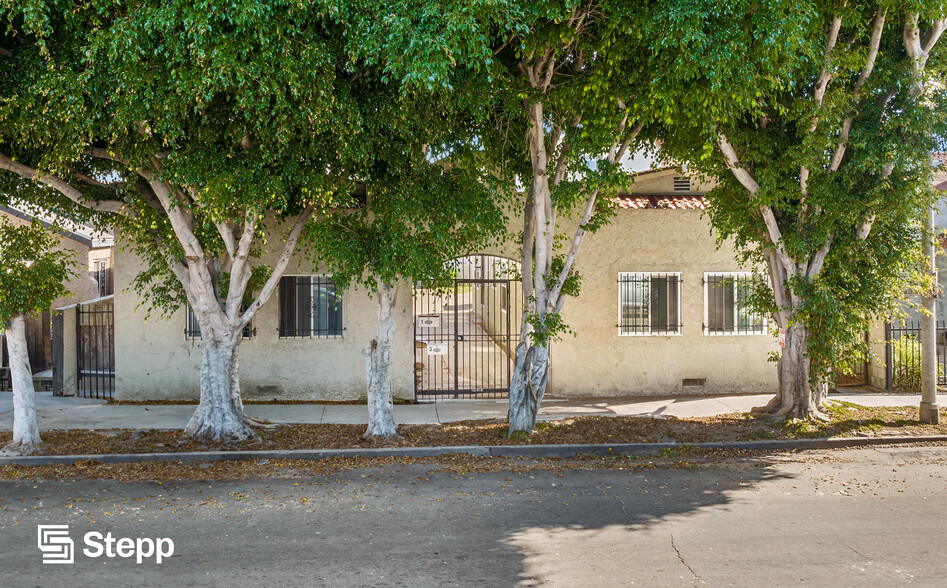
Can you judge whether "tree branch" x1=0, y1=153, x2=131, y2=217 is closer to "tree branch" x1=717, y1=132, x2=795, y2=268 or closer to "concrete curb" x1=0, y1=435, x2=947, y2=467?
"concrete curb" x1=0, y1=435, x2=947, y2=467

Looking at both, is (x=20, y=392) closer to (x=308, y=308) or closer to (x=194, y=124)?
(x=194, y=124)

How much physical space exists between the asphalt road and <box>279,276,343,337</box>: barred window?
15.9 feet

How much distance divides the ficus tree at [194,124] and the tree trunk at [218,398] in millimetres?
16

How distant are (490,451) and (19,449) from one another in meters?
6.34

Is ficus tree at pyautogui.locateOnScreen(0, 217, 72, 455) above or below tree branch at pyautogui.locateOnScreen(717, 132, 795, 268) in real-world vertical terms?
below

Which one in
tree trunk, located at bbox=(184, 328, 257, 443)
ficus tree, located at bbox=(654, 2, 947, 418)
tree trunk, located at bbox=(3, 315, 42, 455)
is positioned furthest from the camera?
tree trunk, located at bbox=(184, 328, 257, 443)

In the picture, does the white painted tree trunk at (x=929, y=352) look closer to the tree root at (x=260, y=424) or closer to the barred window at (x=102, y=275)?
the tree root at (x=260, y=424)

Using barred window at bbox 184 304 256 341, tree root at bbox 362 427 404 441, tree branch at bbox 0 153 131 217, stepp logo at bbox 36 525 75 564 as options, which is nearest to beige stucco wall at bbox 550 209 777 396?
tree root at bbox 362 427 404 441

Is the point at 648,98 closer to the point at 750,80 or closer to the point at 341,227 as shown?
the point at 750,80

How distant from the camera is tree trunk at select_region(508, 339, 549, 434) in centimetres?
1000

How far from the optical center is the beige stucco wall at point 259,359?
12703 millimetres

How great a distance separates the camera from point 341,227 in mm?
9609

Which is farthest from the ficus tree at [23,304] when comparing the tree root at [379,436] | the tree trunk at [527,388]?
the tree trunk at [527,388]

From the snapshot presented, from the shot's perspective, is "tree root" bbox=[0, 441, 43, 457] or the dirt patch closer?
"tree root" bbox=[0, 441, 43, 457]
